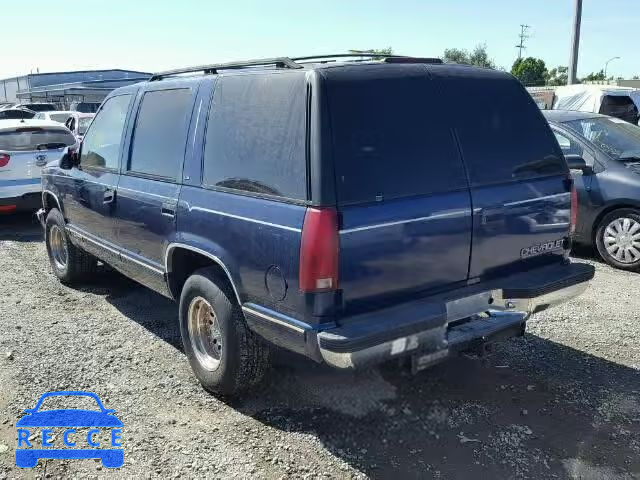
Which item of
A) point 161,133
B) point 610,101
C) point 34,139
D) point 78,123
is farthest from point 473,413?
point 78,123

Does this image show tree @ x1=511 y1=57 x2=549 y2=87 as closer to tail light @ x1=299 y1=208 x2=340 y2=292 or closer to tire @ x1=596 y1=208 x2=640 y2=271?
tire @ x1=596 y1=208 x2=640 y2=271

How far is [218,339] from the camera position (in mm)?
3850

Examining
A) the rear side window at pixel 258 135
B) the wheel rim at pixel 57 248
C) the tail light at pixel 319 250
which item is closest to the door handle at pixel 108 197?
the rear side window at pixel 258 135

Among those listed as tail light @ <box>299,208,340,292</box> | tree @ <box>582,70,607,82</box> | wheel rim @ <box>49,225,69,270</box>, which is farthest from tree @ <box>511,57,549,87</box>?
tail light @ <box>299,208,340,292</box>

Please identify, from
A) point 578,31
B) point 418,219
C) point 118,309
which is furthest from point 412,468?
point 578,31

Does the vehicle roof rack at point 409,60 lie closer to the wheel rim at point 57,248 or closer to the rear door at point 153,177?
the rear door at point 153,177

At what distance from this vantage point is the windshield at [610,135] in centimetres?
694

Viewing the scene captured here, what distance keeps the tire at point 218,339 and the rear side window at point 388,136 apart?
1.10 meters

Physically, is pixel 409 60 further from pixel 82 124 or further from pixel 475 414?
pixel 82 124

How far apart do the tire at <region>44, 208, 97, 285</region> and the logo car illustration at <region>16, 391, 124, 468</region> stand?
245 cm

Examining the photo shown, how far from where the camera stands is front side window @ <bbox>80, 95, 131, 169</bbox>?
486 cm

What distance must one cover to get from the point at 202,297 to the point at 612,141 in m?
5.60

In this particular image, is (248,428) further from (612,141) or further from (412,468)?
(612,141)

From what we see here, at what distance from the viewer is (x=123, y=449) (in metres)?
3.33
